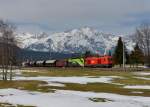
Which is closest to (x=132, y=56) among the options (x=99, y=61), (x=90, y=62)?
(x=90, y=62)

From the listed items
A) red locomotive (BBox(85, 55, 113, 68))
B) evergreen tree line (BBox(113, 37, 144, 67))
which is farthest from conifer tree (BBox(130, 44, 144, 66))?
red locomotive (BBox(85, 55, 113, 68))

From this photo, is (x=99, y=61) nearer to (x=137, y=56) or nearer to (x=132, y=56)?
(x=137, y=56)

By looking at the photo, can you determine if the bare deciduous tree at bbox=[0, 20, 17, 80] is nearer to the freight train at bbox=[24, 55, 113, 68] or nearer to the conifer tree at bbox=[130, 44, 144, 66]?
the freight train at bbox=[24, 55, 113, 68]

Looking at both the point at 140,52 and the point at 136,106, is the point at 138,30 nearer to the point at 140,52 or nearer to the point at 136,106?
the point at 140,52

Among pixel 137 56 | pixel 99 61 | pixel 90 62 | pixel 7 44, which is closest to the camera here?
pixel 7 44

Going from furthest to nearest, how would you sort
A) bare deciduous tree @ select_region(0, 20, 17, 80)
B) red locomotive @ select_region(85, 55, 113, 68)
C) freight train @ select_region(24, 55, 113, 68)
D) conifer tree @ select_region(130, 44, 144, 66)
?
conifer tree @ select_region(130, 44, 144, 66)
freight train @ select_region(24, 55, 113, 68)
red locomotive @ select_region(85, 55, 113, 68)
bare deciduous tree @ select_region(0, 20, 17, 80)

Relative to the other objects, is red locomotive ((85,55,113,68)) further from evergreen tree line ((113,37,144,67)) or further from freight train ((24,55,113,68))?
evergreen tree line ((113,37,144,67))

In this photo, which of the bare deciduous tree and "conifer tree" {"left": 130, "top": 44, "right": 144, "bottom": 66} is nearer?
the bare deciduous tree

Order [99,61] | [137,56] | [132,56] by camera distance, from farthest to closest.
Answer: [132,56] < [137,56] < [99,61]

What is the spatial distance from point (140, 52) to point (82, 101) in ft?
414

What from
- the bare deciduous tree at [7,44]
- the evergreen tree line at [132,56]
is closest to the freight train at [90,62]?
the evergreen tree line at [132,56]

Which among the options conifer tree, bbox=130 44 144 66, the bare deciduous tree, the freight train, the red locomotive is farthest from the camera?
conifer tree, bbox=130 44 144 66

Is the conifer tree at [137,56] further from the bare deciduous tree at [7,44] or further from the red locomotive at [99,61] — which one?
the bare deciduous tree at [7,44]

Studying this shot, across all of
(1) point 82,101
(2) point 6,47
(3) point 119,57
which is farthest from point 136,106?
(3) point 119,57
